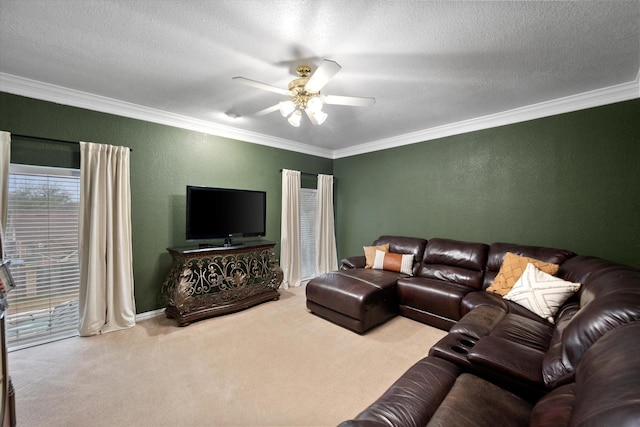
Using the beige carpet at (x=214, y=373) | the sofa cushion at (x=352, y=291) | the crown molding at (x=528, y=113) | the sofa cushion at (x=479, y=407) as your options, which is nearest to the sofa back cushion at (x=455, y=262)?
the sofa cushion at (x=352, y=291)

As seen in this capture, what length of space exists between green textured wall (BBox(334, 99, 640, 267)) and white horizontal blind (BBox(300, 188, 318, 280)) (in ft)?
3.89

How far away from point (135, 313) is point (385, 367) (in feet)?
9.78

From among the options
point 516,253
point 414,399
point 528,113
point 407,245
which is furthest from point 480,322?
point 528,113

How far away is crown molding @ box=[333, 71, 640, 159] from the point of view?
267cm

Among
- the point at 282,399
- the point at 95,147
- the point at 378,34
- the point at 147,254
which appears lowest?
the point at 282,399

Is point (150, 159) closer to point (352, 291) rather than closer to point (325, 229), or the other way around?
point (352, 291)

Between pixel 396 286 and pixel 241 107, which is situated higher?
pixel 241 107

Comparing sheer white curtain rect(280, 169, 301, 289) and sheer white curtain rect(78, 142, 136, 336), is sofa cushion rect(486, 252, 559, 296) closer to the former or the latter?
sheer white curtain rect(280, 169, 301, 289)

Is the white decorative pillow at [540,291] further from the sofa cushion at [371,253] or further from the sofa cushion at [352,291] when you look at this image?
the sofa cushion at [371,253]

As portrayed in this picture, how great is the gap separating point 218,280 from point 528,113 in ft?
14.8

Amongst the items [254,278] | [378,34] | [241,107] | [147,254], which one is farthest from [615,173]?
[147,254]

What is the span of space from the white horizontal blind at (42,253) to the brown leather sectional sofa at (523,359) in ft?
9.99

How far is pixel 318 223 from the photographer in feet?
16.9

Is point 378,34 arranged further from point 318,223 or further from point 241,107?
point 318,223
